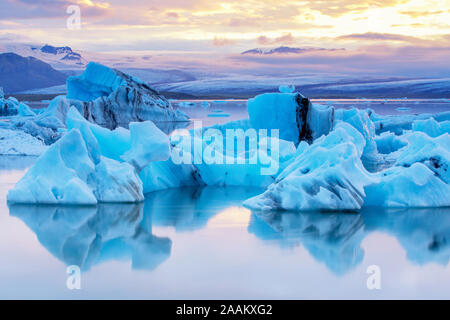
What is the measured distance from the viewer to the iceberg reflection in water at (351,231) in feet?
13.5

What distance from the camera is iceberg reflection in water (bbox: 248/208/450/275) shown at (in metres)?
4.12

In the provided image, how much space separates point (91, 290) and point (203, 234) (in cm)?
154

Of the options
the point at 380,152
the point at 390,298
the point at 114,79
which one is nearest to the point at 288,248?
the point at 390,298

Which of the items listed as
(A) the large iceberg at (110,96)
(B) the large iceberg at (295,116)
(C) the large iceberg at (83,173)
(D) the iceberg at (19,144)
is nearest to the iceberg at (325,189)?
(C) the large iceberg at (83,173)

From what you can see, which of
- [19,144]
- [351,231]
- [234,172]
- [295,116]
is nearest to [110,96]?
[19,144]

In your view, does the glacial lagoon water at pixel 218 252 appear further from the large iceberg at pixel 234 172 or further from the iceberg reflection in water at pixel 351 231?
the large iceberg at pixel 234 172

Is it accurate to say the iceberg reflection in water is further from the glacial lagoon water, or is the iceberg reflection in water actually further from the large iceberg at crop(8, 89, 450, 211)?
the large iceberg at crop(8, 89, 450, 211)

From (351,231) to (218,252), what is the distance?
49.8 inches

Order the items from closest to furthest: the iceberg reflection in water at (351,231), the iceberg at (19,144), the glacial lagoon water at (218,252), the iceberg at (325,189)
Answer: the glacial lagoon water at (218,252) < the iceberg reflection in water at (351,231) < the iceberg at (325,189) < the iceberg at (19,144)

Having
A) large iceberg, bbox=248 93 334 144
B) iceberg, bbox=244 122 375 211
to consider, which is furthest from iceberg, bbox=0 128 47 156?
iceberg, bbox=244 122 375 211

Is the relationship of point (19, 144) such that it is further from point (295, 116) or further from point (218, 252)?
point (218, 252)

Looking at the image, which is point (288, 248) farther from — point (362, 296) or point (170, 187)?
point (170, 187)

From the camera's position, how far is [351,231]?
4.74 m

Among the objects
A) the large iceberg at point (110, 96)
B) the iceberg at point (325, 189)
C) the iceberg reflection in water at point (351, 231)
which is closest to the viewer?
Result: the iceberg reflection in water at point (351, 231)
